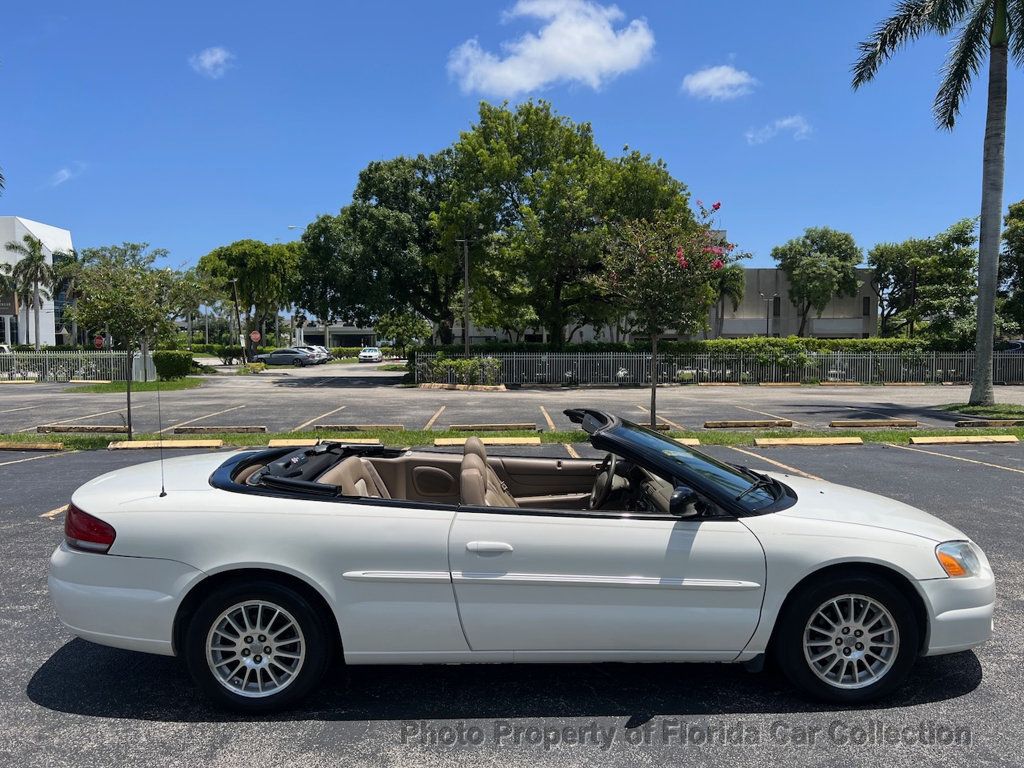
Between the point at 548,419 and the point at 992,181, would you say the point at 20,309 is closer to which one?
the point at 548,419

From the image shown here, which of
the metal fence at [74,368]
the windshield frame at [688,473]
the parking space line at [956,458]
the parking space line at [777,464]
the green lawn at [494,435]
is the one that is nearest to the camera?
the windshield frame at [688,473]

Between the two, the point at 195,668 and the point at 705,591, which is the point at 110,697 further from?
the point at 705,591

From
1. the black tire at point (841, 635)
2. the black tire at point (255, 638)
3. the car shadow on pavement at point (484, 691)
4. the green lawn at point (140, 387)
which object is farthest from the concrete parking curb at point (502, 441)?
the green lawn at point (140, 387)

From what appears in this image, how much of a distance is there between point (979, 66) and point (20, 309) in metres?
73.5

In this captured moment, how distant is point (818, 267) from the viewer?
53.6 m

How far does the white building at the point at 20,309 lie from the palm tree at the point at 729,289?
58537 mm

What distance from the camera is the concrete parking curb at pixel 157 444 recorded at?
12.2 m

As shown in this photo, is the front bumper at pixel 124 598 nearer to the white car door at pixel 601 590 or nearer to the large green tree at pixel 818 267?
the white car door at pixel 601 590

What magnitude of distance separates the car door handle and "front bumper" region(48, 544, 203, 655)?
1.26 meters

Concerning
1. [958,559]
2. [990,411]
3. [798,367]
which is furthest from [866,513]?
[798,367]

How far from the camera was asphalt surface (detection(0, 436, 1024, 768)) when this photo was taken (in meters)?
2.93

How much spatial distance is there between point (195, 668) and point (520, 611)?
60.2 inches

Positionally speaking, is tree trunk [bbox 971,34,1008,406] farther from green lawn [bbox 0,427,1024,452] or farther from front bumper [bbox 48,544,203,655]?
front bumper [bbox 48,544,203,655]

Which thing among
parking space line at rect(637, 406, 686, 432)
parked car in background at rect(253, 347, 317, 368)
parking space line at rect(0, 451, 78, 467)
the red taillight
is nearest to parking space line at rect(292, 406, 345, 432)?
parking space line at rect(0, 451, 78, 467)
